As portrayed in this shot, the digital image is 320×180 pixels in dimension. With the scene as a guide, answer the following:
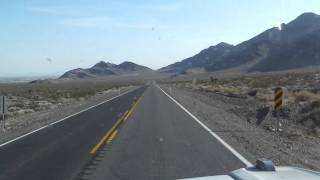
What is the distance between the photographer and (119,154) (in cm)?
1434

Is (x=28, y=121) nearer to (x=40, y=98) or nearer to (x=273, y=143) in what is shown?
(x=273, y=143)

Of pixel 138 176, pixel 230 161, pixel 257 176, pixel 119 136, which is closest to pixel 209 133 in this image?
pixel 119 136

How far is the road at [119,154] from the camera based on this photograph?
11.6 meters

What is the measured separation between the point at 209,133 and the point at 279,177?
615 inches

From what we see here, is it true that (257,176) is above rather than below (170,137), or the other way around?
above

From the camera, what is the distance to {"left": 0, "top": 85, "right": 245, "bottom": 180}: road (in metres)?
11.6

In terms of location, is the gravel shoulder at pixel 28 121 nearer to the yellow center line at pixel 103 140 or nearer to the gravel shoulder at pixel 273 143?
the yellow center line at pixel 103 140

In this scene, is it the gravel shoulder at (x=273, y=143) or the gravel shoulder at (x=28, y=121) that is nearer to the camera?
the gravel shoulder at (x=273, y=143)

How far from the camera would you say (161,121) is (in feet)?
82.1

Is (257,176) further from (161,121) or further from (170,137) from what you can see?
(161,121)

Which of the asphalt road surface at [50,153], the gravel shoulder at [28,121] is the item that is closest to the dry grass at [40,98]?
the gravel shoulder at [28,121]

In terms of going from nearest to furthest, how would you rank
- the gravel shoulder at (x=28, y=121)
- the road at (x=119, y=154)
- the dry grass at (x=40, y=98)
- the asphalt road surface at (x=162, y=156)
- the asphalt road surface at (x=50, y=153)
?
the asphalt road surface at (x=162, y=156)
the road at (x=119, y=154)
the asphalt road surface at (x=50, y=153)
the gravel shoulder at (x=28, y=121)
the dry grass at (x=40, y=98)

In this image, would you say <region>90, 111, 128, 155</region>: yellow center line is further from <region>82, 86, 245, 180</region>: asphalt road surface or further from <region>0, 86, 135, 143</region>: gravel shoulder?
<region>0, 86, 135, 143</region>: gravel shoulder

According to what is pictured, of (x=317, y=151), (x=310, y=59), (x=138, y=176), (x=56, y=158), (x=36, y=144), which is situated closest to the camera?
(x=138, y=176)
